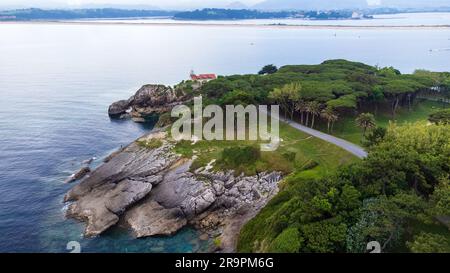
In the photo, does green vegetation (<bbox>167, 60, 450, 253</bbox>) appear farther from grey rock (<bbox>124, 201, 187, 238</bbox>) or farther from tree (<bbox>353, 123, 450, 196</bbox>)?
grey rock (<bbox>124, 201, 187, 238</bbox>)

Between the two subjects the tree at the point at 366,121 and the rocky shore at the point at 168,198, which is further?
the tree at the point at 366,121

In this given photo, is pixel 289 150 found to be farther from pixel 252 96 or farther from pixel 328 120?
pixel 252 96

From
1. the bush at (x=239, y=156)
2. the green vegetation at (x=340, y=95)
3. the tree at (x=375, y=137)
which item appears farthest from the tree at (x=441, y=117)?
the bush at (x=239, y=156)

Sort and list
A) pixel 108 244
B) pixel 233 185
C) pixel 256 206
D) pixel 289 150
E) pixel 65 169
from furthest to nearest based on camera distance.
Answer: pixel 65 169
pixel 289 150
pixel 233 185
pixel 256 206
pixel 108 244

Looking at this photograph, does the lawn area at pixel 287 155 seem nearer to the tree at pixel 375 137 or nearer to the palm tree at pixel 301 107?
the tree at pixel 375 137

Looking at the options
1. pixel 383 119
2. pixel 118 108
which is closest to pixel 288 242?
pixel 383 119
